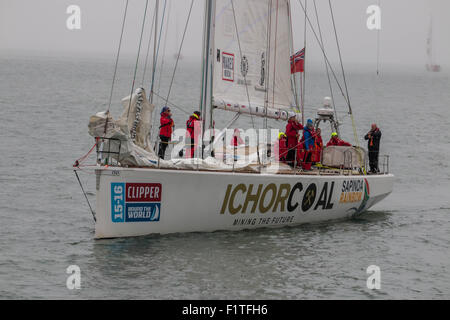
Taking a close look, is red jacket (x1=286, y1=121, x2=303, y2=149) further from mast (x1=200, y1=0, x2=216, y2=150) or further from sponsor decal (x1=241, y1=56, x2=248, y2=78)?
mast (x1=200, y1=0, x2=216, y2=150)

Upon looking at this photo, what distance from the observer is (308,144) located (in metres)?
18.8

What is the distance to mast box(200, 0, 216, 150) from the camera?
1744cm

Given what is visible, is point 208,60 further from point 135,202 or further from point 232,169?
point 135,202

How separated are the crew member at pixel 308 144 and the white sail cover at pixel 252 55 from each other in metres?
1.24

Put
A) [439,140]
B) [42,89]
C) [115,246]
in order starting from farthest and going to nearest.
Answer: [42,89] → [439,140] → [115,246]

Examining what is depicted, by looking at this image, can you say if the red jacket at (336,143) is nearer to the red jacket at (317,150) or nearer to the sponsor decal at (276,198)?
the red jacket at (317,150)

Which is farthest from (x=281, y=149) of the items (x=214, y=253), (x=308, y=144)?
(x=214, y=253)

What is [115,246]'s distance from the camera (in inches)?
583

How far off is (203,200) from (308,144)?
4.19 meters

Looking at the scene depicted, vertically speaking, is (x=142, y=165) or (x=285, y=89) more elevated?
(x=285, y=89)

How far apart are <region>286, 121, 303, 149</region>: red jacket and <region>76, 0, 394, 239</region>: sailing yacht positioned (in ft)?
1.78
